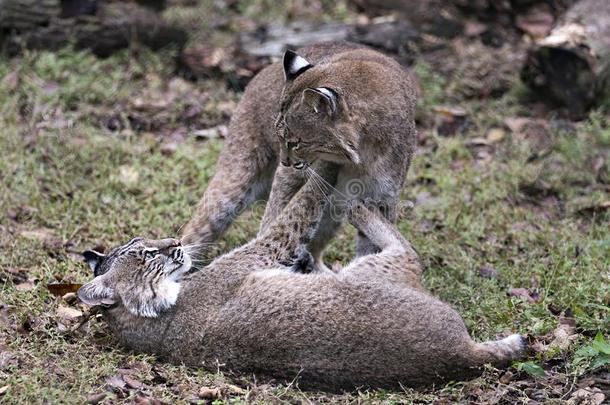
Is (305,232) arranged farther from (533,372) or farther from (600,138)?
(600,138)

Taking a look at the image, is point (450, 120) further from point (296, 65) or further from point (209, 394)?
point (209, 394)

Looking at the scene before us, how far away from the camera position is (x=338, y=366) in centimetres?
622

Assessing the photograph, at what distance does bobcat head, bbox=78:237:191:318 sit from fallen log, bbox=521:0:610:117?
6155mm

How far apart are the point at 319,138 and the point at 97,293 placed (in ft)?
6.54

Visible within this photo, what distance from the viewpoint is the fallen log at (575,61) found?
1141cm

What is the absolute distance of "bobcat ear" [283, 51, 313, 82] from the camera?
25.0ft

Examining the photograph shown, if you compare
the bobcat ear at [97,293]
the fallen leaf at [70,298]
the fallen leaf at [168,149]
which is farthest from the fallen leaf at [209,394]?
the fallen leaf at [168,149]

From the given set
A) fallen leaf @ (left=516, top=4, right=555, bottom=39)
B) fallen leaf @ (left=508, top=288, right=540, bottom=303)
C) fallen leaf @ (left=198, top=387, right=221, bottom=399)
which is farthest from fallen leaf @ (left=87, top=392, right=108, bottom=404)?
fallen leaf @ (left=516, top=4, right=555, bottom=39)

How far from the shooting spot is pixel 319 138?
7.27m

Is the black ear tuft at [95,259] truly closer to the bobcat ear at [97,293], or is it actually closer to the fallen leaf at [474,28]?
the bobcat ear at [97,293]

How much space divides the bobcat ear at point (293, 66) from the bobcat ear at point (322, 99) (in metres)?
0.56

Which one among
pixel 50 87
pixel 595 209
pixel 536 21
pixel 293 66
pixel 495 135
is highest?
pixel 293 66

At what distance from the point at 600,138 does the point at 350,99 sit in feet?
15.6

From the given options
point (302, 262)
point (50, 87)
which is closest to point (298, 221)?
point (302, 262)
